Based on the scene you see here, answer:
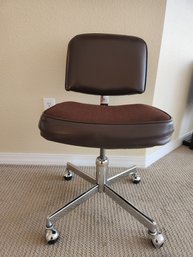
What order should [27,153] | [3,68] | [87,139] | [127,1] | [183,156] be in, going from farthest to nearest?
[183,156] < [27,153] < [3,68] < [127,1] < [87,139]

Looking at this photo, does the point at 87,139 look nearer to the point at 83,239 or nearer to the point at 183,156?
the point at 83,239

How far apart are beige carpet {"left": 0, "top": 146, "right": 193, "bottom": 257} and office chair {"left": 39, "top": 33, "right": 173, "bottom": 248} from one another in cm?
7

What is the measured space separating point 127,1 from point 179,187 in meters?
1.10

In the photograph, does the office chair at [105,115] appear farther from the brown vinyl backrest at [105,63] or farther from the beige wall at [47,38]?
the beige wall at [47,38]

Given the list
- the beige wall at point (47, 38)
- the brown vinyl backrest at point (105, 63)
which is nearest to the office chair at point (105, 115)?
the brown vinyl backrest at point (105, 63)

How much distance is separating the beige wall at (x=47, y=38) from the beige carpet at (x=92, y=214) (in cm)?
41

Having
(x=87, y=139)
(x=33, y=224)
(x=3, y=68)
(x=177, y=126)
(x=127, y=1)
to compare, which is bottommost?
(x=33, y=224)

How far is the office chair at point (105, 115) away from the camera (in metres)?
0.79

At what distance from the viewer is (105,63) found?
118cm

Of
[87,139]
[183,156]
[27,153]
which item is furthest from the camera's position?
[183,156]

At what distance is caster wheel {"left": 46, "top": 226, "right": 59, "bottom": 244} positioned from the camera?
0.95 metres

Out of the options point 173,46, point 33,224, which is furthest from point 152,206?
point 173,46

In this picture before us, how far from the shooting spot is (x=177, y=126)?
1789mm

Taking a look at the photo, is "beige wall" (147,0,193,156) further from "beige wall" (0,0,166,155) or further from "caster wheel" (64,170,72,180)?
"caster wheel" (64,170,72,180)
